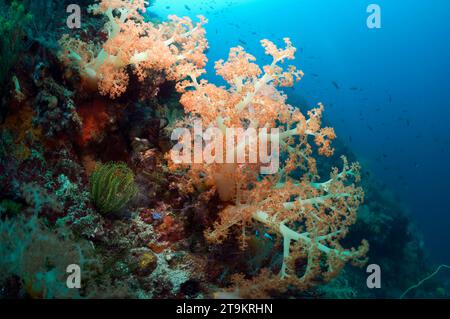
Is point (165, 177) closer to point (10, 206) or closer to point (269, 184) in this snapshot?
point (269, 184)

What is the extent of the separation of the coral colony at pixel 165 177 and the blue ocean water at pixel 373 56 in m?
81.6

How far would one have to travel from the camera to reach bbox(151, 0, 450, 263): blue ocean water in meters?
86.1

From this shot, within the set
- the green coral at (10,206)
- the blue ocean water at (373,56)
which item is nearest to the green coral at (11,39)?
the green coral at (10,206)

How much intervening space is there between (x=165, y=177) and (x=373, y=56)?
428 ft

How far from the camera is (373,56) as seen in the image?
4437 inches

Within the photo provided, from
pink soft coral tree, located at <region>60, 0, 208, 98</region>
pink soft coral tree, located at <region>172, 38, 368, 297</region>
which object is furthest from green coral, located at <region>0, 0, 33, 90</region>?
pink soft coral tree, located at <region>172, 38, 368, 297</region>

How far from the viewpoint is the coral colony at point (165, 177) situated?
141 inches

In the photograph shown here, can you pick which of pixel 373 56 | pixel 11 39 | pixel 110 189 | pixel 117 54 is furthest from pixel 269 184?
pixel 373 56

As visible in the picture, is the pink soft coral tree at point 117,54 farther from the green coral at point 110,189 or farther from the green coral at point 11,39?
the green coral at point 110,189

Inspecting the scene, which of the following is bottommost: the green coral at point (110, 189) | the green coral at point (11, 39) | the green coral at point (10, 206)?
the green coral at point (10, 206)
